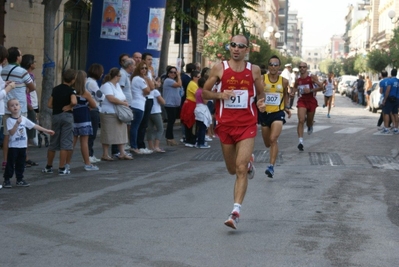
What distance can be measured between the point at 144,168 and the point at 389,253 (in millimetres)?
7129

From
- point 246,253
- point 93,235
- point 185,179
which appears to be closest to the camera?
point 246,253

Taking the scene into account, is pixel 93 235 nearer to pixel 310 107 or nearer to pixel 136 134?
pixel 136 134

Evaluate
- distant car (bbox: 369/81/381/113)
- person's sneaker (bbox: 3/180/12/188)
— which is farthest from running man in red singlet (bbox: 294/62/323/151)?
distant car (bbox: 369/81/381/113)

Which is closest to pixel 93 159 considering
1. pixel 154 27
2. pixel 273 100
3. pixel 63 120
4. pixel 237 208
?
pixel 63 120

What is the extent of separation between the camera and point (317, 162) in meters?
15.3

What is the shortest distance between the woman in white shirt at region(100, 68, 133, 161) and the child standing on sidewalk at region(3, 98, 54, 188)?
139 inches

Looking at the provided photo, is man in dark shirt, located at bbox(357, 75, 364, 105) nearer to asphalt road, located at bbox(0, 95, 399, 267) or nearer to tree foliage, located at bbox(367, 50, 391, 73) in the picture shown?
tree foliage, located at bbox(367, 50, 391, 73)

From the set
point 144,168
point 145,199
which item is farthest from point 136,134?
point 145,199

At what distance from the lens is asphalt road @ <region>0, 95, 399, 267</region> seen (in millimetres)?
6973

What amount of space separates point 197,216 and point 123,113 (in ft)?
20.3

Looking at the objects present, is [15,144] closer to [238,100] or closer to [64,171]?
[64,171]

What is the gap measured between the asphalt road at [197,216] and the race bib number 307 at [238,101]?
113 centimetres

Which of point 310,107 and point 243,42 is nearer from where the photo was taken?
point 243,42

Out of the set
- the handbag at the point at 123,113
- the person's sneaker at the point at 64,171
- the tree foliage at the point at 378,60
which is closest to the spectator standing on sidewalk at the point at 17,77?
the person's sneaker at the point at 64,171
